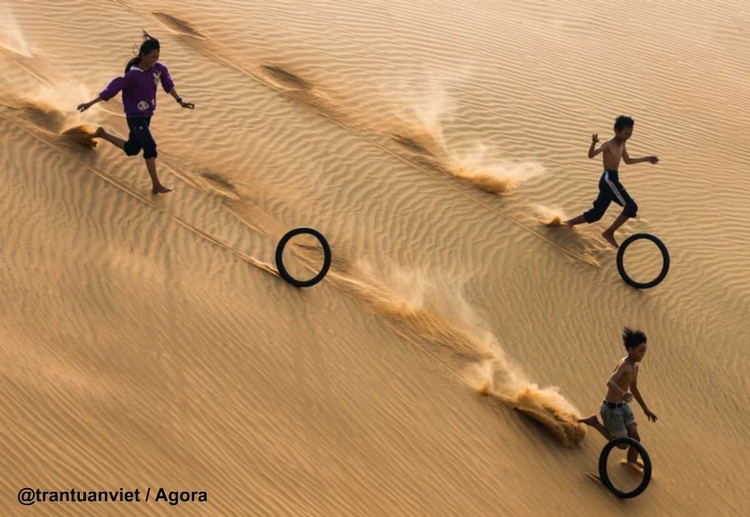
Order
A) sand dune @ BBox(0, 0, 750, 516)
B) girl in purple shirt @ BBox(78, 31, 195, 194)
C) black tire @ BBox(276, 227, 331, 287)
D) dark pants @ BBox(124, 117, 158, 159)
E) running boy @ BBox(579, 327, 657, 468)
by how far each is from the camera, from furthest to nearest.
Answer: dark pants @ BBox(124, 117, 158, 159), black tire @ BBox(276, 227, 331, 287), girl in purple shirt @ BBox(78, 31, 195, 194), running boy @ BBox(579, 327, 657, 468), sand dune @ BBox(0, 0, 750, 516)

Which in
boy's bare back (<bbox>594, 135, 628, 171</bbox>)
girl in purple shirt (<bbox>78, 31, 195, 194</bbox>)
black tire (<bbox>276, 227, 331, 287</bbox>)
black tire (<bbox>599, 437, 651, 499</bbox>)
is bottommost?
black tire (<bbox>599, 437, 651, 499</bbox>)

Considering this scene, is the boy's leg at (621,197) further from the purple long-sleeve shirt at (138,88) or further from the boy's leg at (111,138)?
the boy's leg at (111,138)

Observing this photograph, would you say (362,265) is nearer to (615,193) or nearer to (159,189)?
(159,189)

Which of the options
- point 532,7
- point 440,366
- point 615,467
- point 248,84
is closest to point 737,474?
point 615,467

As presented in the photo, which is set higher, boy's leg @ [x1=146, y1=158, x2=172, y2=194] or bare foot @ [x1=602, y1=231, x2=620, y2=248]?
bare foot @ [x1=602, y1=231, x2=620, y2=248]

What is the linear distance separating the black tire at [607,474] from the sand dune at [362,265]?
0.37 feet

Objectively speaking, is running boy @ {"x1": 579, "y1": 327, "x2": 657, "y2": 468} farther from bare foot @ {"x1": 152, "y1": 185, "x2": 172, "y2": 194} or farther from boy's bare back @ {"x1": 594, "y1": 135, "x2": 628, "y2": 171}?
bare foot @ {"x1": 152, "y1": 185, "x2": 172, "y2": 194}

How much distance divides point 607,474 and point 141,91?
233 inches

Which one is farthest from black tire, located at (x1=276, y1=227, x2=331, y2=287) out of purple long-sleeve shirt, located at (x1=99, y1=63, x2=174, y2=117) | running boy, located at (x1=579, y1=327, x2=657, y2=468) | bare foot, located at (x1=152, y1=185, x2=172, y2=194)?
running boy, located at (x1=579, y1=327, x2=657, y2=468)

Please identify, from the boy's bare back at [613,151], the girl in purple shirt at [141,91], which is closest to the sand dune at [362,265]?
the girl in purple shirt at [141,91]

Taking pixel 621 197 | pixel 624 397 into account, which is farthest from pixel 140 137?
pixel 621 197

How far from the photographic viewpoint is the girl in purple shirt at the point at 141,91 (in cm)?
1041

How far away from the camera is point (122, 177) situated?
37.9ft

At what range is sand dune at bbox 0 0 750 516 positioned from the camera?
8641 mm
